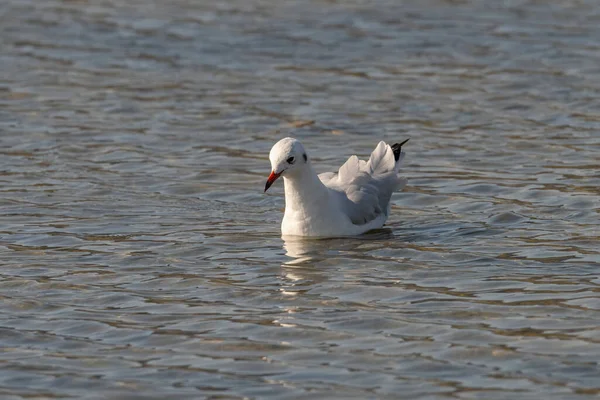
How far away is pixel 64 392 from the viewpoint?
25.2 ft

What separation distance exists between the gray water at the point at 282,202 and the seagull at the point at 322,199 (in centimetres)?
18

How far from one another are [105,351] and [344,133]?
26.7ft

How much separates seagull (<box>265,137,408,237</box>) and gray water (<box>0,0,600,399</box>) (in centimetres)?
18

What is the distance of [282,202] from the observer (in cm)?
1342

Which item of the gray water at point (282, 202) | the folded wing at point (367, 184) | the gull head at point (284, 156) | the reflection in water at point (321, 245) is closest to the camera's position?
the gray water at point (282, 202)

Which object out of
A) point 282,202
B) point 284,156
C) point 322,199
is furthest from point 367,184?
point 284,156

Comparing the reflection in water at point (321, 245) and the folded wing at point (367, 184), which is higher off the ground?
the folded wing at point (367, 184)

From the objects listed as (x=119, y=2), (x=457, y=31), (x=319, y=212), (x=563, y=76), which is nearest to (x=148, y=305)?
(x=319, y=212)

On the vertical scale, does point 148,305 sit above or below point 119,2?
below

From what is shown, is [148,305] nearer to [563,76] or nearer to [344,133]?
[344,133]

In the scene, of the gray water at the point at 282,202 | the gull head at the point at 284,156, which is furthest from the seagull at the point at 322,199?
the gray water at the point at 282,202

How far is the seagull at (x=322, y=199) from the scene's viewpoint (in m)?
11.4

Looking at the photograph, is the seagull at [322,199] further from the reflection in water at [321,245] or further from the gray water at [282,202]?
the gray water at [282,202]

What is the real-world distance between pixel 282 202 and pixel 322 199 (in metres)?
1.72
